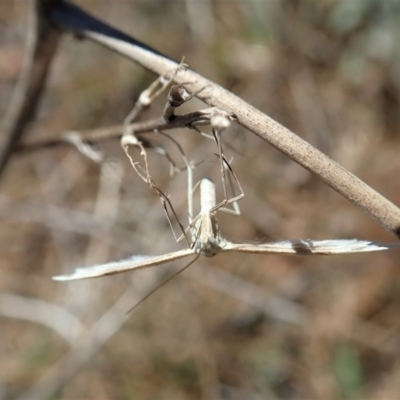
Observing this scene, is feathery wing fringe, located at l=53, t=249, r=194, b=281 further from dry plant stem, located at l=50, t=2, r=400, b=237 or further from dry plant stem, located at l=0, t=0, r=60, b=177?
dry plant stem, located at l=0, t=0, r=60, b=177

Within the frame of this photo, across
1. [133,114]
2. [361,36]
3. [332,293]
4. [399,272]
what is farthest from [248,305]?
[133,114]

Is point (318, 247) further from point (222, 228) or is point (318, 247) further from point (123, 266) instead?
point (222, 228)

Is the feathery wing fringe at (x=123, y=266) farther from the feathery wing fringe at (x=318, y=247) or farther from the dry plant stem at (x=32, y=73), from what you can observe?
the dry plant stem at (x=32, y=73)

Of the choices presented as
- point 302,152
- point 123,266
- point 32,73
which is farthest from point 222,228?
→ point 302,152

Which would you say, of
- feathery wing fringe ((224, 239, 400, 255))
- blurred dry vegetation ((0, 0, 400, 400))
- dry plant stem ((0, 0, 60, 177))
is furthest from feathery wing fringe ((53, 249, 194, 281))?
blurred dry vegetation ((0, 0, 400, 400))

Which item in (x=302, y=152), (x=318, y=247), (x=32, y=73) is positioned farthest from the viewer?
(x=32, y=73)

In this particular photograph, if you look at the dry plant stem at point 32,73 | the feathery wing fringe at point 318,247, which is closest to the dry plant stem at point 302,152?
the feathery wing fringe at point 318,247
